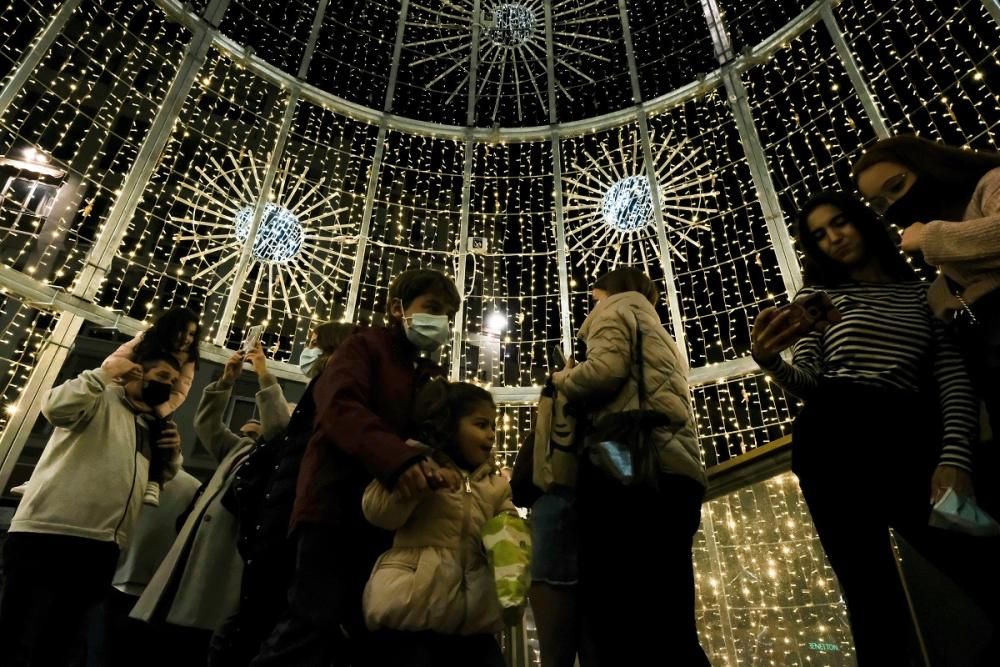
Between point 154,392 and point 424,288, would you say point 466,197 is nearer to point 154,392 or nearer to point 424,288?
point 154,392

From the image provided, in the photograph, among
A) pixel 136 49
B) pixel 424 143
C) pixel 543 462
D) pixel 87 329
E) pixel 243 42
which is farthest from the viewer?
pixel 424 143

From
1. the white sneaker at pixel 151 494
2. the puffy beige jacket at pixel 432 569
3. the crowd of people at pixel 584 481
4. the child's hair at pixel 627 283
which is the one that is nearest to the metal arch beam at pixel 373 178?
the white sneaker at pixel 151 494

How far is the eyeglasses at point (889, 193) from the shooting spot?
1695mm

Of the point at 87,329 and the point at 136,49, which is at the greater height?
the point at 136,49

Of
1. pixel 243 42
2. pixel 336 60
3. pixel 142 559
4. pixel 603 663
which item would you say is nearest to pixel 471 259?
pixel 336 60

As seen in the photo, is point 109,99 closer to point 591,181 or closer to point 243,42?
point 243,42

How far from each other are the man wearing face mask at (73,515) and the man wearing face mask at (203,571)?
0.22 meters

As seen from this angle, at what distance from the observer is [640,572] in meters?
1.68

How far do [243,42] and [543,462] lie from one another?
6.36 m

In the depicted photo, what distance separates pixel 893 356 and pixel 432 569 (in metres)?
1.40

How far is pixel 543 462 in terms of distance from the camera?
84.5 inches

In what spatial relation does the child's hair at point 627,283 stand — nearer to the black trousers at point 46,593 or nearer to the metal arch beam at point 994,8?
the black trousers at point 46,593

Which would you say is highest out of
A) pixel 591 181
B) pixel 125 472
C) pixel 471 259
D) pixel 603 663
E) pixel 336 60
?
pixel 336 60

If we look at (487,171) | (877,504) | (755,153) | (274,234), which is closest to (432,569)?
(877,504)
